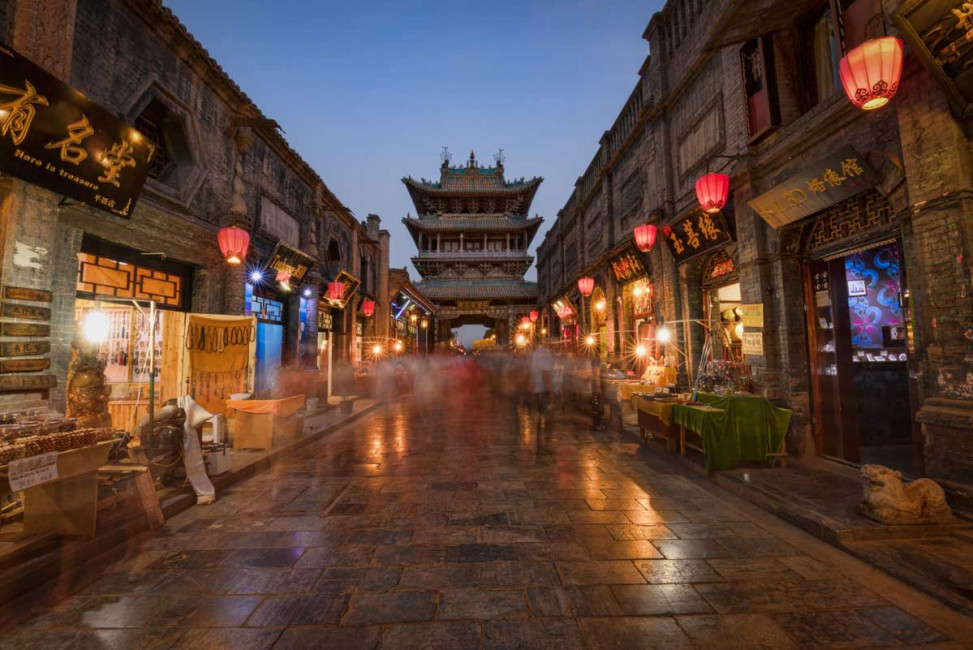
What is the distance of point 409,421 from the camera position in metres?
9.91

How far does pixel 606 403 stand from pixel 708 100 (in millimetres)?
7501

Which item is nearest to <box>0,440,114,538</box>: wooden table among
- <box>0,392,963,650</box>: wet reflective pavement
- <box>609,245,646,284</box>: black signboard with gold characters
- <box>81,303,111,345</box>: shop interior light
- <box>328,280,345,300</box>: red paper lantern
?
<box>0,392,963,650</box>: wet reflective pavement

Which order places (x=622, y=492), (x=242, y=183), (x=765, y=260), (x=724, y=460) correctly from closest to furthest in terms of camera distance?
(x=622, y=492)
(x=724, y=460)
(x=765, y=260)
(x=242, y=183)

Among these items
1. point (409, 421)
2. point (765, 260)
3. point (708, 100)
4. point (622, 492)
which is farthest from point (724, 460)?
point (708, 100)

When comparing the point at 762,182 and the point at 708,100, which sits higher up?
the point at 708,100

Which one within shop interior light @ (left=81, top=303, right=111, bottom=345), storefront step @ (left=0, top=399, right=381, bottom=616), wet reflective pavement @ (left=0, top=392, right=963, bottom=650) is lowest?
wet reflective pavement @ (left=0, top=392, right=963, bottom=650)

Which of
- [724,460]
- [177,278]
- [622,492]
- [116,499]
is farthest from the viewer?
[177,278]

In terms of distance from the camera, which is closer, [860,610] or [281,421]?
[860,610]

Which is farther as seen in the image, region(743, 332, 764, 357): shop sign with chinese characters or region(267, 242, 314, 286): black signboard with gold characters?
region(267, 242, 314, 286): black signboard with gold characters

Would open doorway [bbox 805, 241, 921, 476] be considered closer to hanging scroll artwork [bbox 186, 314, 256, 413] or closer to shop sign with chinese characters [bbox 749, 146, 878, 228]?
shop sign with chinese characters [bbox 749, 146, 878, 228]

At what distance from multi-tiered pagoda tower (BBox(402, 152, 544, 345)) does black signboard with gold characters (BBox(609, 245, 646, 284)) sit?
61.2 ft

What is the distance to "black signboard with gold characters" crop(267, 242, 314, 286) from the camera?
10.7 m

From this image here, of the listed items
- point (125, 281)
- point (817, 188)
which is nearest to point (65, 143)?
point (125, 281)

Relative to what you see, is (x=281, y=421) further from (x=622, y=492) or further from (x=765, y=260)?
(x=765, y=260)
